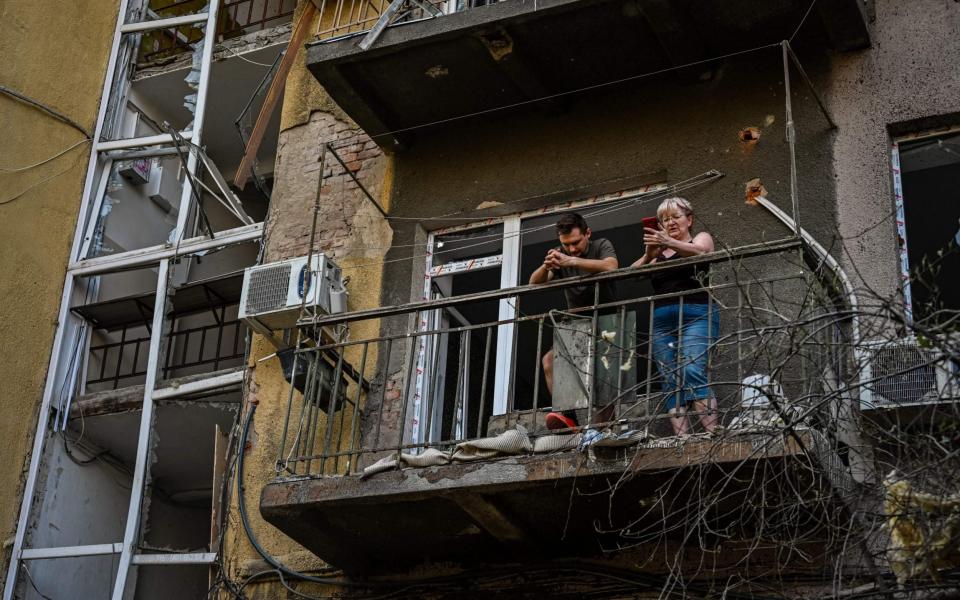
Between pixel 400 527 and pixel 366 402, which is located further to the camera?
pixel 366 402

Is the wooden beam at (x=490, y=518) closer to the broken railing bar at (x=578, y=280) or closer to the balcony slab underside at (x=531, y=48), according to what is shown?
the broken railing bar at (x=578, y=280)

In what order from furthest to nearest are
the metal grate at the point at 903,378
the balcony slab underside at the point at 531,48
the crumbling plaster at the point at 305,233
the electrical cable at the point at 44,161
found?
the electrical cable at the point at 44,161
the crumbling plaster at the point at 305,233
the balcony slab underside at the point at 531,48
the metal grate at the point at 903,378

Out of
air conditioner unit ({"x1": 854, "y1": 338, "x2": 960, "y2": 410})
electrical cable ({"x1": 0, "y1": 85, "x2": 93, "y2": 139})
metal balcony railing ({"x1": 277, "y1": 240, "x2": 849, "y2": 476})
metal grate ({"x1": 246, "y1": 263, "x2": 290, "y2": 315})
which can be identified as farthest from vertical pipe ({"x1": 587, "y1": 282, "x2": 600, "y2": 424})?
electrical cable ({"x1": 0, "y1": 85, "x2": 93, "y2": 139})

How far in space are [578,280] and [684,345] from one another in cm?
67

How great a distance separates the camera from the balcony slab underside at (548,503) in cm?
648

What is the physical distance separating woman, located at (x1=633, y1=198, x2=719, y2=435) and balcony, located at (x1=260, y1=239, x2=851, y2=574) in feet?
0.36

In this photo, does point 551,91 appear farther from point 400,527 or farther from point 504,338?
point 400,527

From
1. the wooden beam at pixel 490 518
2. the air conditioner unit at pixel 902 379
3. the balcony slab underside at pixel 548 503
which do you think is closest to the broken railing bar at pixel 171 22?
the balcony slab underside at pixel 548 503

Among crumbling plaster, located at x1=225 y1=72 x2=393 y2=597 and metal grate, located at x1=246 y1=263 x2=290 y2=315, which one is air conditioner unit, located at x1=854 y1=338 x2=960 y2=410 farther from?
metal grate, located at x1=246 y1=263 x2=290 y2=315

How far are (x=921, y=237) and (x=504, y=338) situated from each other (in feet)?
9.68

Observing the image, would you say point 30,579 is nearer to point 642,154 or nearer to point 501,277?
point 501,277

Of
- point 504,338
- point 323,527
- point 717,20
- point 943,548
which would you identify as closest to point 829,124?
point 717,20

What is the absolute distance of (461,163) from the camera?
919 cm

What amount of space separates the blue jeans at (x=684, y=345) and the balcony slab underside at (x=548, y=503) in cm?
43
